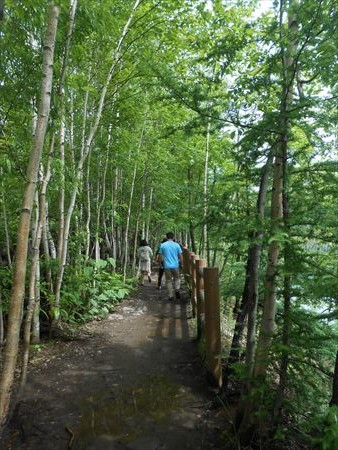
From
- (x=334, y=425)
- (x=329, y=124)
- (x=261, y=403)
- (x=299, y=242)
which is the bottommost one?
(x=261, y=403)

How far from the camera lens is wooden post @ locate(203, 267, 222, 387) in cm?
425

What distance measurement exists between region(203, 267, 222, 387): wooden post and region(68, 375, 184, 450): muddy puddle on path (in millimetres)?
522

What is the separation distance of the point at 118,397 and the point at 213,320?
4.85 ft

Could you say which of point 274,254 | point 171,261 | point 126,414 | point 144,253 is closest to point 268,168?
point 274,254

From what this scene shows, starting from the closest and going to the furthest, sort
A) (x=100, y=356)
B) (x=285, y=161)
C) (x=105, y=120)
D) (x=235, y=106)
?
(x=285, y=161)
(x=235, y=106)
(x=100, y=356)
(x=105, y=120)

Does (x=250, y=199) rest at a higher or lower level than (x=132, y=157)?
lower

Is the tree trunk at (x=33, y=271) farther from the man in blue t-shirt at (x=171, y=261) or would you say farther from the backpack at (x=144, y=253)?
the backpack at (x=144, y=253)

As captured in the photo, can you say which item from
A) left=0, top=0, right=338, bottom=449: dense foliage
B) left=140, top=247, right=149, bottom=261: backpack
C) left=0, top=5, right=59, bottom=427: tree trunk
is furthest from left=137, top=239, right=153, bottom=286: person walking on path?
left=0, top=5, right=59, bottom=427: tree trunk

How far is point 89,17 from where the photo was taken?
3797 mm

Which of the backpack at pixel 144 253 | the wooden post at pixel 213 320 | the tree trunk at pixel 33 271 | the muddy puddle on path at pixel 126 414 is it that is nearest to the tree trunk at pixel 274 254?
the muddy puddle on path at pixel 126 414

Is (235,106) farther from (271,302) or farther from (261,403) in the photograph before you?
(261,403)

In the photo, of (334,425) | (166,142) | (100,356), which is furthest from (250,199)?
(166,142)

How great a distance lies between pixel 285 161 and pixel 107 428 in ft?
10.2

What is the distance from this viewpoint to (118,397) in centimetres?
403
